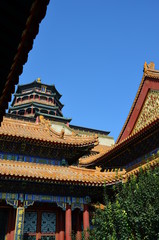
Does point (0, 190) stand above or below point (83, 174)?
below

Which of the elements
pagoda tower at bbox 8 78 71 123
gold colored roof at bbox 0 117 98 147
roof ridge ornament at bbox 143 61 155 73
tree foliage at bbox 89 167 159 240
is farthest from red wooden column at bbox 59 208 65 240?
pagoda tower at bbox 8 78 71 123

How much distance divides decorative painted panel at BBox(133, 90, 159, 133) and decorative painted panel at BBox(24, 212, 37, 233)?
A: 839 cm

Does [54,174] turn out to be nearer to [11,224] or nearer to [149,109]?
[11,224]

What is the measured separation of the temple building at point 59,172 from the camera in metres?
11.5

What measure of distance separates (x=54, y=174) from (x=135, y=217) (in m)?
5.50

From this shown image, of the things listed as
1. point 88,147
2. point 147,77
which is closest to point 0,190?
point 88,147

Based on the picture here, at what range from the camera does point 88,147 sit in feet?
48.1

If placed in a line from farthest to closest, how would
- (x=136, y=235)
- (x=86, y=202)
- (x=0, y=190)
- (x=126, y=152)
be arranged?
(x=126, y=152) → (x=86, y=202) → (x=0, y=190) → (x=136, y=235)

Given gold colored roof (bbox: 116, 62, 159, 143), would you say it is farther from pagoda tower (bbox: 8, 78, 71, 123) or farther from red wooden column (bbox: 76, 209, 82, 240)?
pagoda tower (bbox: 8, 78, 71, 123)

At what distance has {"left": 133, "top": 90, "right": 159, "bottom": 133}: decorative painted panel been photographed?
601 inches

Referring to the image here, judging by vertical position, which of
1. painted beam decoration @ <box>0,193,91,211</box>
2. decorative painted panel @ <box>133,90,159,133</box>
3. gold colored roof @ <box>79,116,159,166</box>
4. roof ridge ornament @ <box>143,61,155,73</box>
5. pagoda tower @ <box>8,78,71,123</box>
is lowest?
painted beam decoration @ <box>0,193,91,211</box>

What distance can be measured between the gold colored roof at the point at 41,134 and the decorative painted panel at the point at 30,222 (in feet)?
12.4

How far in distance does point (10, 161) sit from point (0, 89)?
33.0 ft

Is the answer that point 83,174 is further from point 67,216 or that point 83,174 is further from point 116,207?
point 116,207
